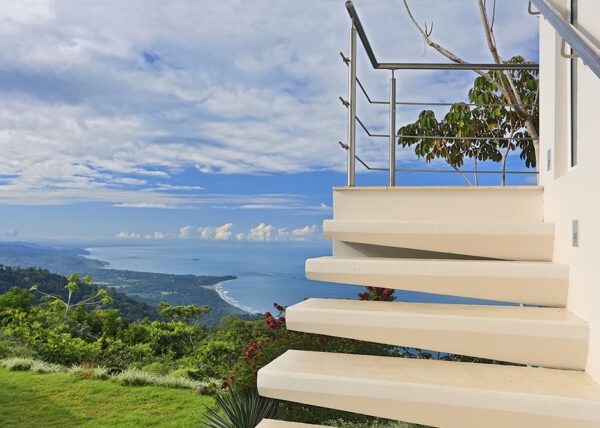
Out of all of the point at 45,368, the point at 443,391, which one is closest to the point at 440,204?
the point at 443,391

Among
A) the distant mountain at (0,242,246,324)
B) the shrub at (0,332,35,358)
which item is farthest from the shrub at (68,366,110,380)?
the distant mountain at (0,242,246,324)

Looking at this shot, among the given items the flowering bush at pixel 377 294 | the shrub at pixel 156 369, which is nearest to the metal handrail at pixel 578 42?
the flowering bush at pixel 377 294

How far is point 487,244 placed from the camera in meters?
2.20

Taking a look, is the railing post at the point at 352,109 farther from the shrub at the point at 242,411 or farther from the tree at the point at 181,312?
the tree at the point at 181,312

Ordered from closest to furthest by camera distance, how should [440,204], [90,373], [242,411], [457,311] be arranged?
[457,311], [440,204], [242,411], [90,373]

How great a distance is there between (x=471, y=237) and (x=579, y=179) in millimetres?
505

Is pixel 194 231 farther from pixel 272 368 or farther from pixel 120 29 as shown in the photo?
pixel 272 368

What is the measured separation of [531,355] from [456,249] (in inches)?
24.5

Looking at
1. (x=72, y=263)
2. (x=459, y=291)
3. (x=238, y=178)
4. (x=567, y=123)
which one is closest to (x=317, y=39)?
(x=567, y=123)

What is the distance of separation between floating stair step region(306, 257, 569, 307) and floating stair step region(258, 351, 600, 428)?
0.28 meters

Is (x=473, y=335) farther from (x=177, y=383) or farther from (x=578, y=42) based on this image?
(x=177, y=383)

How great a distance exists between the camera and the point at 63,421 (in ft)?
12.8

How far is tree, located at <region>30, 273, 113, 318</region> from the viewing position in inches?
273

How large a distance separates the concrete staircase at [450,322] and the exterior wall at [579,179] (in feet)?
0.22
